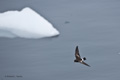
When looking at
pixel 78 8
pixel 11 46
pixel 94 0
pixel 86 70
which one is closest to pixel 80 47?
pixel 86 70

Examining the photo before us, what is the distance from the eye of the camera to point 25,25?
13.4m

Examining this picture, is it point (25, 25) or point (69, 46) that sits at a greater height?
point (25, 25)

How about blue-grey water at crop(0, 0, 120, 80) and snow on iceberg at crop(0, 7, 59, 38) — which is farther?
snow on iceberg at crop(0, 7, 59, 38)

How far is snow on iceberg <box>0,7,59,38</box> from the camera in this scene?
42.8ft

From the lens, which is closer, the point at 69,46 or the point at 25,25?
the point at 69,46

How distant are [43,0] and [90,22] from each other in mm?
2807

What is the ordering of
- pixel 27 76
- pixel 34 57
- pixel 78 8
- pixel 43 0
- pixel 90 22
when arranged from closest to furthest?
pixel 27 76 < pixel 34 57 < pixel 90 22 < pixel 78 8 < pixel 43 0

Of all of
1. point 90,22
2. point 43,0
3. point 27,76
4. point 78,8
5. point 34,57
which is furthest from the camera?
point 43,0

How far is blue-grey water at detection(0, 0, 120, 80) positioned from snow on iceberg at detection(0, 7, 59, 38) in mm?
336

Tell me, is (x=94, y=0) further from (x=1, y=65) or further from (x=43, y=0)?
(x=1, y=65)

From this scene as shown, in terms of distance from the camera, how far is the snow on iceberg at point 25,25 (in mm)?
13049

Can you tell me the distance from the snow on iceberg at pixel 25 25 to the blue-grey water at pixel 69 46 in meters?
0.34

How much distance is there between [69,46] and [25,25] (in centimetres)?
199

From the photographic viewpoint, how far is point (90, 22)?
1361 cm
